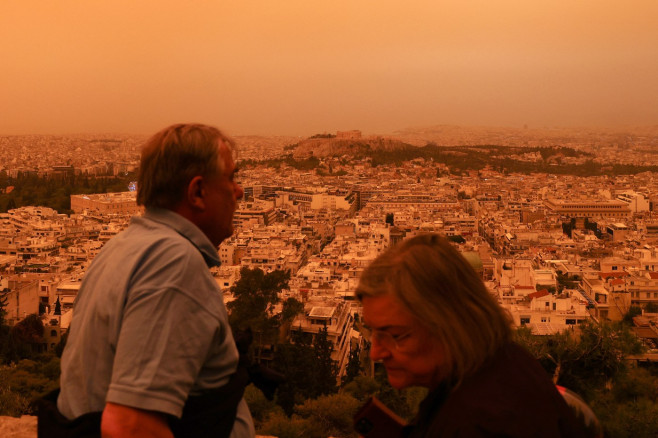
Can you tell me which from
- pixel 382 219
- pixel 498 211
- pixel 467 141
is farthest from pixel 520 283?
pixel 467 141

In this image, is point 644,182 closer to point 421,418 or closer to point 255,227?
point 255,227

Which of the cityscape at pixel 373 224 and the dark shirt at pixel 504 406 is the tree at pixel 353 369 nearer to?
the cityscape at pixel 373 224

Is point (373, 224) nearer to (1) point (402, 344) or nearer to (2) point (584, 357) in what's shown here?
(2) point (584, 357)

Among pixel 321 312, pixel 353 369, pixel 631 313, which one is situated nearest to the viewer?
pixel 353 369

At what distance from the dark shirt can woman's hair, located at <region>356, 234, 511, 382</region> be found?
0.06 ft

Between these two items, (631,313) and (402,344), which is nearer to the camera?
(402,344)

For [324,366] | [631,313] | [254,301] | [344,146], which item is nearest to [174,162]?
[324,366]

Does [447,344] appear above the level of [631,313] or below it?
above

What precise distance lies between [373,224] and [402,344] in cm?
1878

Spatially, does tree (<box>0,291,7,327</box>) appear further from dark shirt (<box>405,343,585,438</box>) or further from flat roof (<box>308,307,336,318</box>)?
dark shirt (<box>405,343,585,438</box>)

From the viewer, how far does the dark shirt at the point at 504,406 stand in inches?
25.8

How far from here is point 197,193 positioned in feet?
2.65

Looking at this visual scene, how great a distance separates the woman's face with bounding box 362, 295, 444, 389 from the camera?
0.75 meters

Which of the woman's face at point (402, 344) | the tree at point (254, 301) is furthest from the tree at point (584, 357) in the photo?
the woman's face at point (402, 344)
